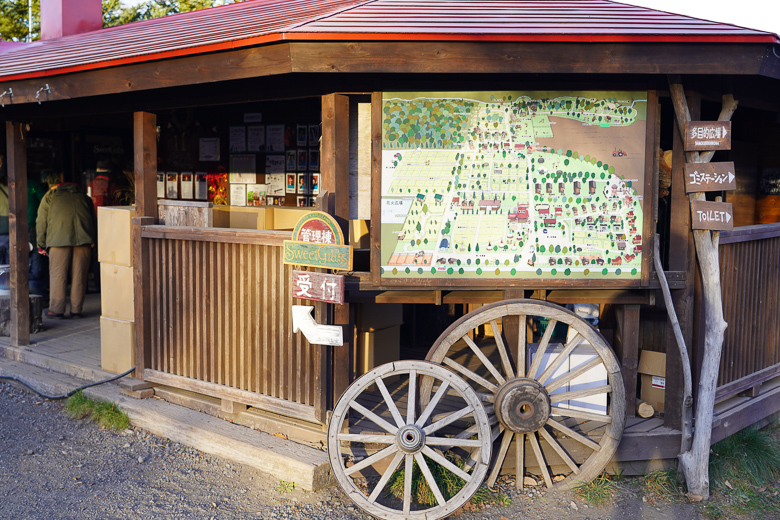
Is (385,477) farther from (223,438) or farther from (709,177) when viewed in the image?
(709,177)

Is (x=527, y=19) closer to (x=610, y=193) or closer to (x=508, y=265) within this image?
(x=610, y=193)

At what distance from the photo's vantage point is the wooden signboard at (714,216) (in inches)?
184

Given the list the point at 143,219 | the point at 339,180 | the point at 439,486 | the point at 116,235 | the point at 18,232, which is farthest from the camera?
the point at 18,232

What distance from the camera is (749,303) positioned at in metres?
5.61

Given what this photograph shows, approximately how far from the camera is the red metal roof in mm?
4191

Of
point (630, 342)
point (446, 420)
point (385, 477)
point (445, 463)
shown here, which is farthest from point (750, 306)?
point (385, 477)

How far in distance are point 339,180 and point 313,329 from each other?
1.04m

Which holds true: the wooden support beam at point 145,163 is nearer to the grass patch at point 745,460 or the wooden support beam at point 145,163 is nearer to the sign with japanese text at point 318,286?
the sign with japanese text at point 318,286

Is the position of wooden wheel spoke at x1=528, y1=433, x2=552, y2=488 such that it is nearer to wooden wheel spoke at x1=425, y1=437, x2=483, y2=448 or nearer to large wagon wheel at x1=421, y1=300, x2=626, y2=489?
Result: large wagon wheel at x1=421, y1=300, x2=626, y2=489

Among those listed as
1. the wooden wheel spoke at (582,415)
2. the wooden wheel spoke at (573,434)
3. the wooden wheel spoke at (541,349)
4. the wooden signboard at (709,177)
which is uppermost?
the wooden signboard at (709,177)

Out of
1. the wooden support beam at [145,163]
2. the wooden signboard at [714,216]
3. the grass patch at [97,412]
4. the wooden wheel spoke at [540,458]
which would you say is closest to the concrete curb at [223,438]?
the grass patch at [97,412]

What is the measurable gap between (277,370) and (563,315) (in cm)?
213

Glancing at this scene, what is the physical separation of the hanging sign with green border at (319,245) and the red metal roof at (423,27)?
3.75ft

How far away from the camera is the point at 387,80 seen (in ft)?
15.1
